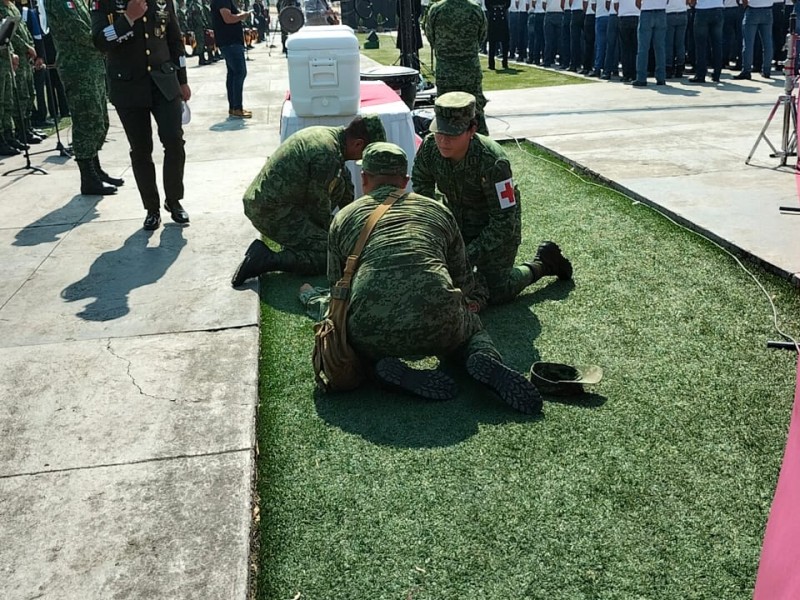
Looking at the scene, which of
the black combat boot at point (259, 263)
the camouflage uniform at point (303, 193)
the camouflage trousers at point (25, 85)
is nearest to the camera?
the camouflage uniform at point (303, 193)

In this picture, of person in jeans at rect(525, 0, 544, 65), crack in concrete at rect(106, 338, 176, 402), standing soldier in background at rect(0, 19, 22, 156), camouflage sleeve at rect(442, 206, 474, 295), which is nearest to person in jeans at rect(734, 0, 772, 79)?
person in jeans at rect(525, 0, 544, 65)

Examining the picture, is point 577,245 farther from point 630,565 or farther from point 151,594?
point 151,594

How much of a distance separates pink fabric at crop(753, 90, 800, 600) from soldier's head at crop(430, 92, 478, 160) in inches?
118

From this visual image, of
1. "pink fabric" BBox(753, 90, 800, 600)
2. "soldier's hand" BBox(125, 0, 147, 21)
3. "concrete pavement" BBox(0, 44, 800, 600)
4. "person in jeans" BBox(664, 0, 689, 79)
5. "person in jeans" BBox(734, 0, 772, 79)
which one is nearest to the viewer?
"pink fabric" BBox(753, 90, 800, 600)

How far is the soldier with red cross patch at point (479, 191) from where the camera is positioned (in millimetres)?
4371

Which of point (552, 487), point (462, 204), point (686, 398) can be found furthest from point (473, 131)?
point (552, 487)

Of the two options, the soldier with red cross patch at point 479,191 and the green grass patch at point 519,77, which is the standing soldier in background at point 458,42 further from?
the green grass patch at point 519,77

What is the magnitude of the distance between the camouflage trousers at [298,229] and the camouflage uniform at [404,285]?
1520 mm

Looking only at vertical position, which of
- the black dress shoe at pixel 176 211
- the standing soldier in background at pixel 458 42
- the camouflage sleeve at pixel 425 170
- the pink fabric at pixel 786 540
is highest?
the standing soldier in background at pixel 458 42

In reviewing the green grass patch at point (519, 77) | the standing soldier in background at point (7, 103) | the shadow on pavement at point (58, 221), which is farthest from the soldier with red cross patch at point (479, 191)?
the green grass patch at point (519, 77)

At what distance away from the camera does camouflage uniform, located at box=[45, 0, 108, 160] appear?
23.8 feet

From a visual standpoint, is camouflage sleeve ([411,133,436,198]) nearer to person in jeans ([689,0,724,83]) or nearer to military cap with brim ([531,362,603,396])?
military cap with brim ([531,362,603,396])

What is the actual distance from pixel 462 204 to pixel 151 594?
2.92 m

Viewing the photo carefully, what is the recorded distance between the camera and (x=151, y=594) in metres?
2.55
